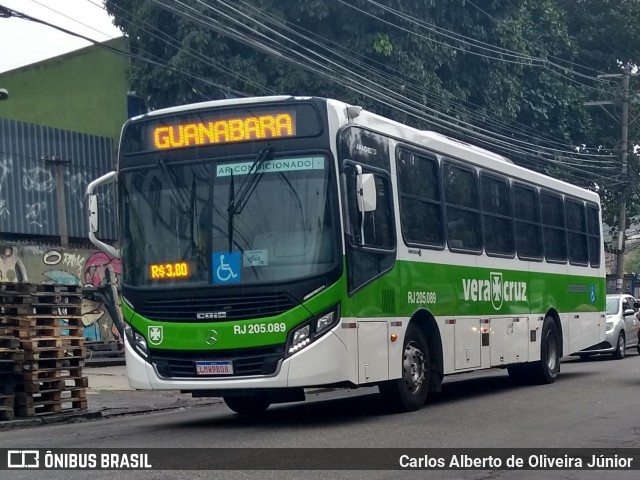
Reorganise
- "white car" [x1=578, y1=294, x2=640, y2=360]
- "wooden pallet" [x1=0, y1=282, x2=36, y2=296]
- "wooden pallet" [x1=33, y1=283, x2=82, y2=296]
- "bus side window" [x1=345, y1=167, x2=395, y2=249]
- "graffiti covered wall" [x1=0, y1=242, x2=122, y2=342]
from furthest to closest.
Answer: "white car" [x1=578, y1=294, x2=640, y2=360] → "graffiti covered wall" [x1=0, y1=242, x2=122, y2=342] → "wooden pallet" [x1=33, y1=283, x2=82, y2=296] → "wooden pallet" [x1=0, y1=282, x2=36, y2=296] → "bus side window" [x1=345, y1=167, x2=395, y2=249]

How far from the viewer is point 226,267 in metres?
11.5

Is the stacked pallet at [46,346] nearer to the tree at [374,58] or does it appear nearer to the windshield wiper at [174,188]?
the windshield wiper at [174,188]

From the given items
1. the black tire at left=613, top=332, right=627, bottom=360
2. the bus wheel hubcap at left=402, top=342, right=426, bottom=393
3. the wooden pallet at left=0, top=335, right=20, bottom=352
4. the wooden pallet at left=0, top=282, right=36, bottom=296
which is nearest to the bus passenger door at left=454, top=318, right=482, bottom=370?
the bus wheel hubcap at left=402, top=342, right=426, bottom=393

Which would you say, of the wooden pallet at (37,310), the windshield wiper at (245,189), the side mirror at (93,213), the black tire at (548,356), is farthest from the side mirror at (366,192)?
the black tire at (548,356)

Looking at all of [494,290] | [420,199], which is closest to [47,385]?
[420,199]

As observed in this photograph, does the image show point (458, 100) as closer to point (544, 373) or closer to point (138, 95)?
point (138, 95)

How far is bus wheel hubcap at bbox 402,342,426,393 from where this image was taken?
12898 mm

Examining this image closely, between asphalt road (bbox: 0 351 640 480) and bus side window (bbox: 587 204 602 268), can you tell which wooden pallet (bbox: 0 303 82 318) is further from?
bus side window (bbox: 587 204 602 268)

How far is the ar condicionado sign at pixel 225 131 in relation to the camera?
11711mm

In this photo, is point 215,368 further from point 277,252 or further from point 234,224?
point 234,224

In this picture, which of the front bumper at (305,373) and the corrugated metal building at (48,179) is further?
the corrugated metal building at (48,179)

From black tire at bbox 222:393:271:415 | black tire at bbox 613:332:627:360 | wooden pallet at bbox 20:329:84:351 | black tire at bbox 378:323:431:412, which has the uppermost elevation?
wooden pallet at bbox 20:329:84:351

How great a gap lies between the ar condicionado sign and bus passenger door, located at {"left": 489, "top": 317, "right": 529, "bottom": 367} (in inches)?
218

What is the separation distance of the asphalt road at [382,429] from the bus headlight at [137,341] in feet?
2.84
